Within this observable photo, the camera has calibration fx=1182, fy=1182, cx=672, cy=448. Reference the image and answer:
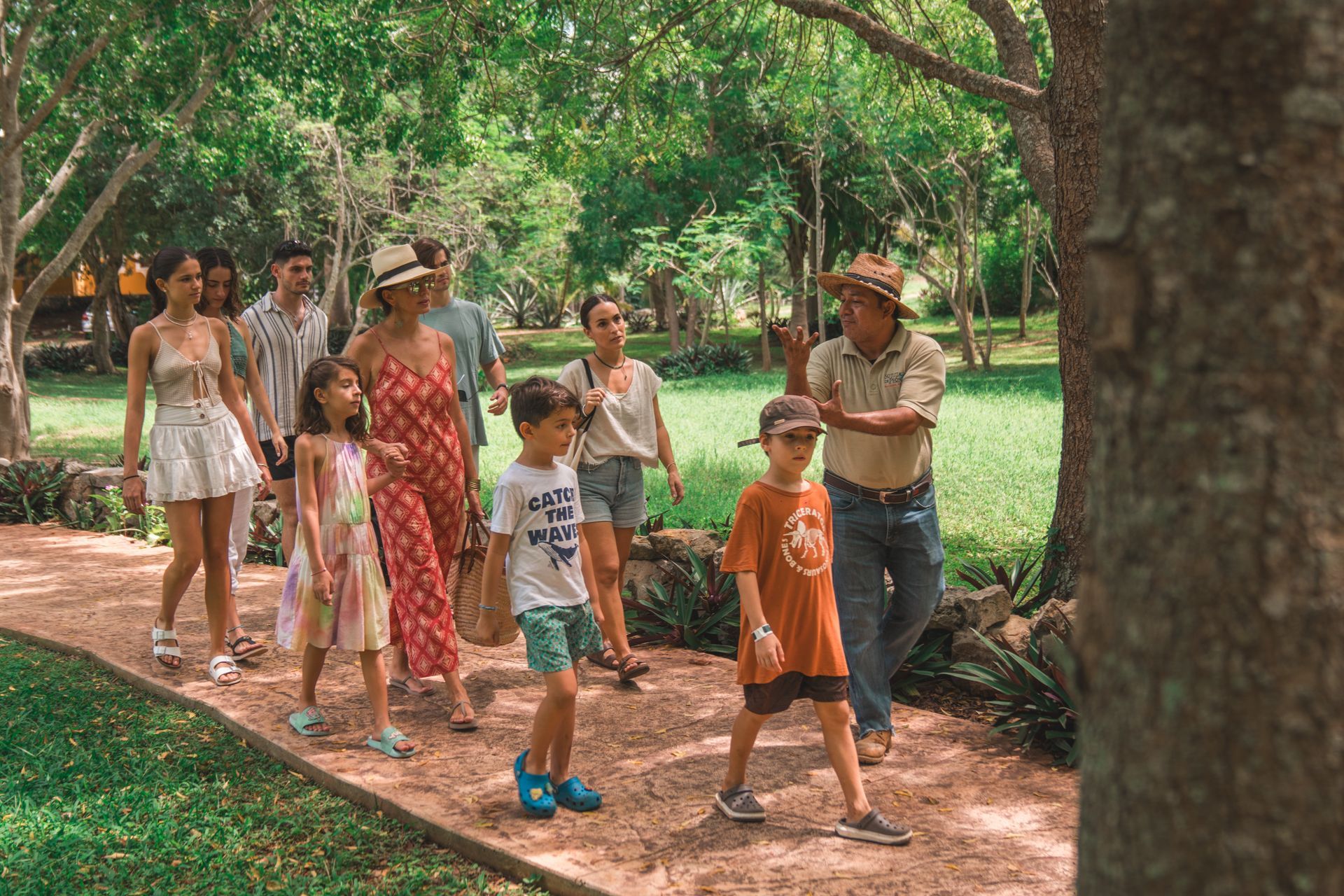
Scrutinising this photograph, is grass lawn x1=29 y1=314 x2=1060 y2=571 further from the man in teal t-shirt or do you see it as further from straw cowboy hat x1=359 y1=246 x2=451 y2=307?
straw cowboy hat x1=359 y1=246 x2=451 y2=307

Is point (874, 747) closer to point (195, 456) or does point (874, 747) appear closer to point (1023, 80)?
point (195, 456)

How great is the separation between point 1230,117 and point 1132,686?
83 cm

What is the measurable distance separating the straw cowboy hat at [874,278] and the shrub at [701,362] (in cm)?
2306

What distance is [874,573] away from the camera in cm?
482

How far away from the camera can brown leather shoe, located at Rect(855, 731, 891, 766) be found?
4.77 metres

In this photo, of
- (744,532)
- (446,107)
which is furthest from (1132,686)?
(446,107)

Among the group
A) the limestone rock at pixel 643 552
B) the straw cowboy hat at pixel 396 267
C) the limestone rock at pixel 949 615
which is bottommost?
the limestone rock at pixel 949 615

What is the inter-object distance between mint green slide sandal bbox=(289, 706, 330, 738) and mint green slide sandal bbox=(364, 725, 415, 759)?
275 mm

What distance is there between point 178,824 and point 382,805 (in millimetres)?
720

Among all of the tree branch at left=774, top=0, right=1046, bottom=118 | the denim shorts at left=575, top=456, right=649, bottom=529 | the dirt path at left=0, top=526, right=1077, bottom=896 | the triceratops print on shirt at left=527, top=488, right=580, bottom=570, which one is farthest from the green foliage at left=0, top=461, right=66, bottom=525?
the triceratops print on shirt at left=527, top=488, right=580, bottom=570

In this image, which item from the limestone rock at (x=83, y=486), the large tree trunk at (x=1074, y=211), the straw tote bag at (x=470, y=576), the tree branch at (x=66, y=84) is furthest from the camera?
the tree branch at (x=66, y=84)

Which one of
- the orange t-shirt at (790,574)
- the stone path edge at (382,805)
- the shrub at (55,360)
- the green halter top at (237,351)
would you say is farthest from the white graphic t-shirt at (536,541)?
the shrub at (55,360)

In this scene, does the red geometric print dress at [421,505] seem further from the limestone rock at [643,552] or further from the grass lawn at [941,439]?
the grass lawn at [941,439]

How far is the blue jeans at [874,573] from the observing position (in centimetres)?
A: 477
